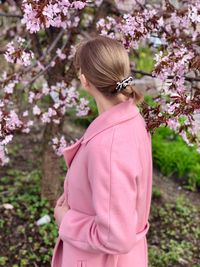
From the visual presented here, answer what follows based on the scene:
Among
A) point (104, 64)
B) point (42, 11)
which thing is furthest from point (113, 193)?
point (42, 11)

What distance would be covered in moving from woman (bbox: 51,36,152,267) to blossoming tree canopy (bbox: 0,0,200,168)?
0.36 meters

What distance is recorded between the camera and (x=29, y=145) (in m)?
4.34

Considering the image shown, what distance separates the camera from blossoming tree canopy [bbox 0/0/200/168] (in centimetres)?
206

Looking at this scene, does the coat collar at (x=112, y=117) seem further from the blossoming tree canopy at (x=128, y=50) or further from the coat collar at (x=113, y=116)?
the blossoming tree canopy at (x=128, y=50)

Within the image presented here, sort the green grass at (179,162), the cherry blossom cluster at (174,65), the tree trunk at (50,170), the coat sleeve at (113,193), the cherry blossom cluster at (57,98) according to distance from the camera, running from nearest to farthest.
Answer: the coat sleeve at (113,193) → the cherry blossom cluster at (174,65) → the cherry blossom cluster at (57,98) → the tree trunk at (50,170) → the green grass at (179,162)

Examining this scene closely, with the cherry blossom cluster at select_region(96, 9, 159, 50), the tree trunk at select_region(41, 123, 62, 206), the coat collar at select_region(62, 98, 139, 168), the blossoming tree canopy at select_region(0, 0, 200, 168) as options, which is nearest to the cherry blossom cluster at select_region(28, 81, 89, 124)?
the blossoming tree canopy at select_region(0, 0, 200, 168)

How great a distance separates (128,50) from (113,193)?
1.11 meters

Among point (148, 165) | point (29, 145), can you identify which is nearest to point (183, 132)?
point (148, 165)

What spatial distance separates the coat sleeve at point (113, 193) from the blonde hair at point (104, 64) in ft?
0.53

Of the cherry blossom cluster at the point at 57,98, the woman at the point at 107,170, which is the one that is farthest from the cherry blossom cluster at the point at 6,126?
the woman at the point at 107,170

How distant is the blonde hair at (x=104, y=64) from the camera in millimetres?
1574

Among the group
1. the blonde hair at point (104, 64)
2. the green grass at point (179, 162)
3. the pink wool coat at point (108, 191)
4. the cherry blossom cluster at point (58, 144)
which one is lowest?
the green grass at point (179, 162)

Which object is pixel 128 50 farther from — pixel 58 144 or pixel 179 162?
pixel 179 162

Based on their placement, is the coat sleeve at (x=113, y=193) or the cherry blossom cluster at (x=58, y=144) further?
the cherry blossom cluster at (x=58, y=144)
